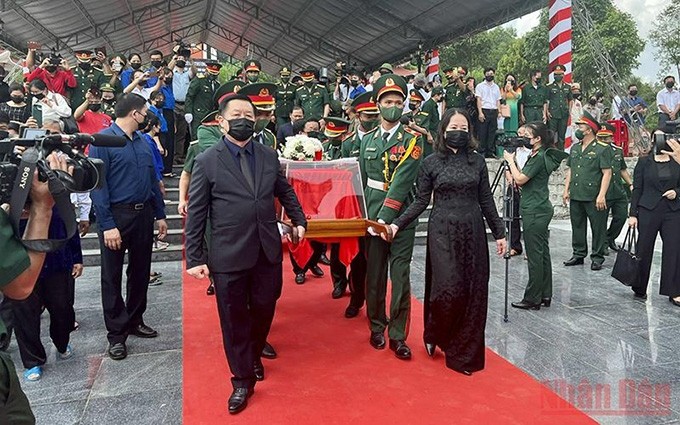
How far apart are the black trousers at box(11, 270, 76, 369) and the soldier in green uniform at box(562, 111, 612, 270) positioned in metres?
5.61

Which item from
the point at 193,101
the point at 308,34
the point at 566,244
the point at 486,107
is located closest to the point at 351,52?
the point at 308,34

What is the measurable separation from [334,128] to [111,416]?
3.93 metres

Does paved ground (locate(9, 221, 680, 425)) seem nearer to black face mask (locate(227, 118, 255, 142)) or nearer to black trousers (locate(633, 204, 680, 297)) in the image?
black trousers (locate(633, 204, 680, 297))

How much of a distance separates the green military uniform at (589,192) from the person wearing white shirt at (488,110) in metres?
3.38

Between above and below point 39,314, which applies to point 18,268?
above

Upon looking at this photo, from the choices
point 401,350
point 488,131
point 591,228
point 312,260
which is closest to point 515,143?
point 401,350

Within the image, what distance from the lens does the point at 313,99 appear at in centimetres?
880

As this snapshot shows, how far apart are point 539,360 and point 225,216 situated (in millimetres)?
2342

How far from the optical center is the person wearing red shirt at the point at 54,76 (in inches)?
293

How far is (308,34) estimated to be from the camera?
20.6 meters

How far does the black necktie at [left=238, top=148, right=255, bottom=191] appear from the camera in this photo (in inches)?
112

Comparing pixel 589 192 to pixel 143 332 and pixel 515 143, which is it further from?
pixel 143 332

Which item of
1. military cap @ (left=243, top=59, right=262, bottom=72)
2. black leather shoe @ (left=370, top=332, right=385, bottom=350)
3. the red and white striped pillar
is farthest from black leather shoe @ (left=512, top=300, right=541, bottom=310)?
the red and white striped pillar

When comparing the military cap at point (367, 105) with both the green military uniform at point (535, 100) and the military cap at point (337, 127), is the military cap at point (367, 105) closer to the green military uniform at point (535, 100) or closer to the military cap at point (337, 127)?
the military cap at point (337, 127)
